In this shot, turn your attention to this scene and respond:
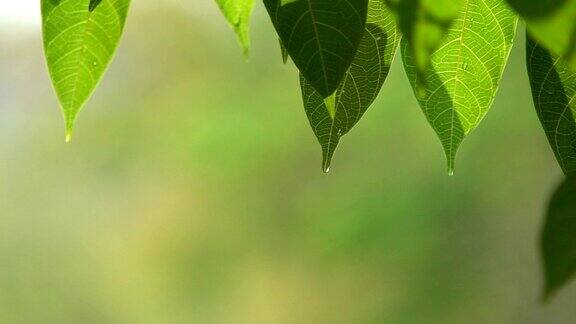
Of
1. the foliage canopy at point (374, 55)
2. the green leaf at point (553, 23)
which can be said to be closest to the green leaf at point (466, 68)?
the foliage canopy at point (374, 55)

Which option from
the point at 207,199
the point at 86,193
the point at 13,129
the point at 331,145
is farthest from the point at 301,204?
the point at 331,145

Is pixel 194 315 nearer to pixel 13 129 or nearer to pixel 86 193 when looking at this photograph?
pixel 86 193

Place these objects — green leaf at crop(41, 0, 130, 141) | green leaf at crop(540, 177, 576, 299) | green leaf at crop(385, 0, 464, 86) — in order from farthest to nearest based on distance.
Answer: green leaf at crop(41, 0, 130, 141) → green leaf at crop(385, 0, 464, 86) → green leaf at crop(540, 177, 576, 299)

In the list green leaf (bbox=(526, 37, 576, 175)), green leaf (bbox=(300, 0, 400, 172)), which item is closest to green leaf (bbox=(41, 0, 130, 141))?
green leaf (bbox=(300, 0, 400, 172))

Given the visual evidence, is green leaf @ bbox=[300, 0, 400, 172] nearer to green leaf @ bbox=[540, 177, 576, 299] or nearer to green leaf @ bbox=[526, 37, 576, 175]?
green leaf @ bbox=[526, 37, 576, 175]

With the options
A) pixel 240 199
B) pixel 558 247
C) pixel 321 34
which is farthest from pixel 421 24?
pixel 240 199

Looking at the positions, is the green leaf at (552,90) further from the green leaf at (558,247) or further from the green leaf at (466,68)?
the green leaf at (558,247)
